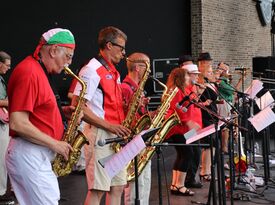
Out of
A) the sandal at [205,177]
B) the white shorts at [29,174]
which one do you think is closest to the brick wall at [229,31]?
the sandal at [205,177]

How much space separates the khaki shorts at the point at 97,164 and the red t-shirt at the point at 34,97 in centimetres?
113

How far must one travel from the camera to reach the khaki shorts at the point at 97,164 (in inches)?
202

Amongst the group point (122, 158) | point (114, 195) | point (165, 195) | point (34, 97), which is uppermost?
point (34, 97)

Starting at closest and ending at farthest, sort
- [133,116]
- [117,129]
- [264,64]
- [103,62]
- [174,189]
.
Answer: [117,129] → [103,62] → [133,116] → [174,189] → [264,64]

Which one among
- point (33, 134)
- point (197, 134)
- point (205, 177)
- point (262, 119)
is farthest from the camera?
point (205, 177)

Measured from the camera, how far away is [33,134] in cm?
387

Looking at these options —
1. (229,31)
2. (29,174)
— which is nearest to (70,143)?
(29,174)

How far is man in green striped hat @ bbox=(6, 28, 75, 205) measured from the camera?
12.7 ft

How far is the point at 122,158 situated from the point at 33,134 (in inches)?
26.7

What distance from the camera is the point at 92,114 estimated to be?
16.7 ft

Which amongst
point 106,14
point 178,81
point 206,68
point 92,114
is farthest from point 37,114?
point 106,14

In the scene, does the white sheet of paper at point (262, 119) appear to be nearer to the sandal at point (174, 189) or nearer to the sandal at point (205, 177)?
the sandal at point (174, 189)

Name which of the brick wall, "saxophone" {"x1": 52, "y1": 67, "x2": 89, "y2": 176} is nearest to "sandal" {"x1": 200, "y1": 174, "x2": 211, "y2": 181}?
"saxophone" {"x1": 52, "y1": 67, "x2": 89, "y2": 176}

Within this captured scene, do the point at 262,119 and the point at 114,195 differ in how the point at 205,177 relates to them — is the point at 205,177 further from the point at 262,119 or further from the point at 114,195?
the point at 114,195
